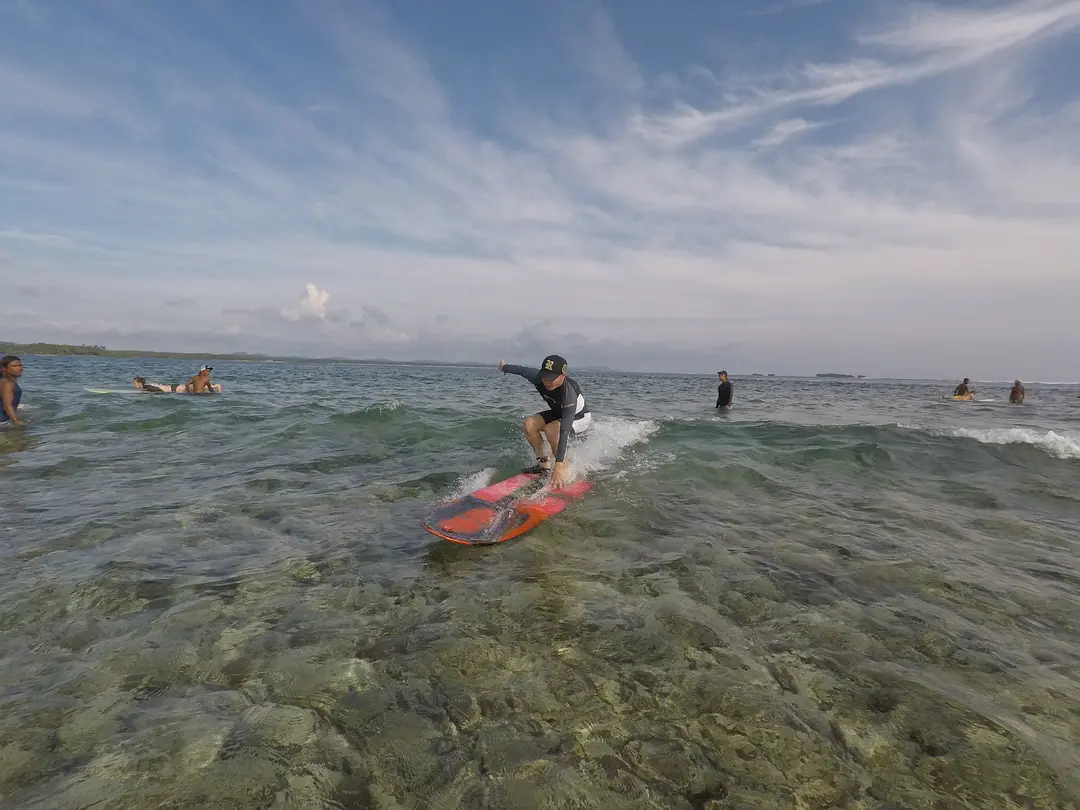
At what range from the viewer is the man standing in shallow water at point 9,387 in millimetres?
14297

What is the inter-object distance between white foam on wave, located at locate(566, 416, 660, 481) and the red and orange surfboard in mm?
2047

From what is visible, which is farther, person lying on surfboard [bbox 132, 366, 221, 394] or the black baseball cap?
person lying on surfboard [bbox 132, 366, 221, 394]

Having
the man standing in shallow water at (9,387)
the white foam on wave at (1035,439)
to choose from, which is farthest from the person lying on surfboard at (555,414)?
the man standing in shallow water at (9,387)

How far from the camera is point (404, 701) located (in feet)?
12.2

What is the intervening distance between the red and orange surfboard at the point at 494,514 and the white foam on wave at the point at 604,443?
2.05 metres

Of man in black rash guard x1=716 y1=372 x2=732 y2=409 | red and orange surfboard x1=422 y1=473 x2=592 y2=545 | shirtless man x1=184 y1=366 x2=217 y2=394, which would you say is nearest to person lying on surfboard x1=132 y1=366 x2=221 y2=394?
shirtless man x1=184 y1=366 x2=217 y2=394

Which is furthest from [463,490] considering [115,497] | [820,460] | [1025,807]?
[820,460]

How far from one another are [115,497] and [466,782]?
8.31 m

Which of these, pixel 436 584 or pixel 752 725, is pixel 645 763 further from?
pixel 436 584

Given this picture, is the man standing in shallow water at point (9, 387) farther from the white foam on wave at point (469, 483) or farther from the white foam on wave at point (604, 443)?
the white foam on wave at point (604, 443)

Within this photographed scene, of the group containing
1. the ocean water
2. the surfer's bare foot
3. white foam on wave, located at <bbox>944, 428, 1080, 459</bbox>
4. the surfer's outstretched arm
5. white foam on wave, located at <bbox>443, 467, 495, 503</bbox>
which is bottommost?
white foam on wave, located at <bbox>443, 467, 495, 503</bbox>

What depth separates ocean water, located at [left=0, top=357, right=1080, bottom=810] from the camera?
3.08m

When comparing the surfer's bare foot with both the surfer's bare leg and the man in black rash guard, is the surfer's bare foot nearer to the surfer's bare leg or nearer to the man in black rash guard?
the surfer's bare leg

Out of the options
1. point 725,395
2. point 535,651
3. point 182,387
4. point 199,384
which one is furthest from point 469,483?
point 182,387
